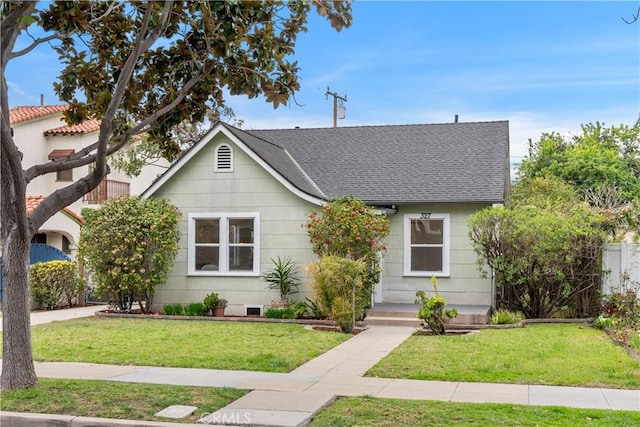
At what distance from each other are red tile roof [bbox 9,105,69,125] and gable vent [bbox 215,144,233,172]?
13.8 m

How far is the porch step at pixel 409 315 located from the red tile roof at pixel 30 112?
61.0ft


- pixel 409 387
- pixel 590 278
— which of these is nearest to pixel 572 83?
pixel 590 278

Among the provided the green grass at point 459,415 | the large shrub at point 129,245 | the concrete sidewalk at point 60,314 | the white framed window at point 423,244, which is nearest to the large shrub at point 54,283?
the concrete sidewalk at point 60,314

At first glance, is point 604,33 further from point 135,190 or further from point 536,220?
point 135,190

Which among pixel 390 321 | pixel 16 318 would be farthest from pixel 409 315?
pixel 16 318

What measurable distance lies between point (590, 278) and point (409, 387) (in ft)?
28.8

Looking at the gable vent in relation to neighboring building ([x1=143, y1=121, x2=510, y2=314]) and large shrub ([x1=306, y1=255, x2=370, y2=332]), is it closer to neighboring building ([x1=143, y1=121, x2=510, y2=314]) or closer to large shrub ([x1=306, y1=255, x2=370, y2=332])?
neighboring building ([x1=143, y1=121, x2=510, y2=314])

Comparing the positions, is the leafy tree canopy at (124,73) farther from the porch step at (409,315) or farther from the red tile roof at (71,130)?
the red tile roof at (71,130)

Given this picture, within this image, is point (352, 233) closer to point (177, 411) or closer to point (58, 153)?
point (177, 411)

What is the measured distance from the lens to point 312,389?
8719 millimetres

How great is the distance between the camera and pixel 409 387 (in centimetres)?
880

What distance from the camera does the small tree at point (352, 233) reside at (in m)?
15.7

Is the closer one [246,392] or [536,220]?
[246,392]

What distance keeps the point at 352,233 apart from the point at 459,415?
8553mm
